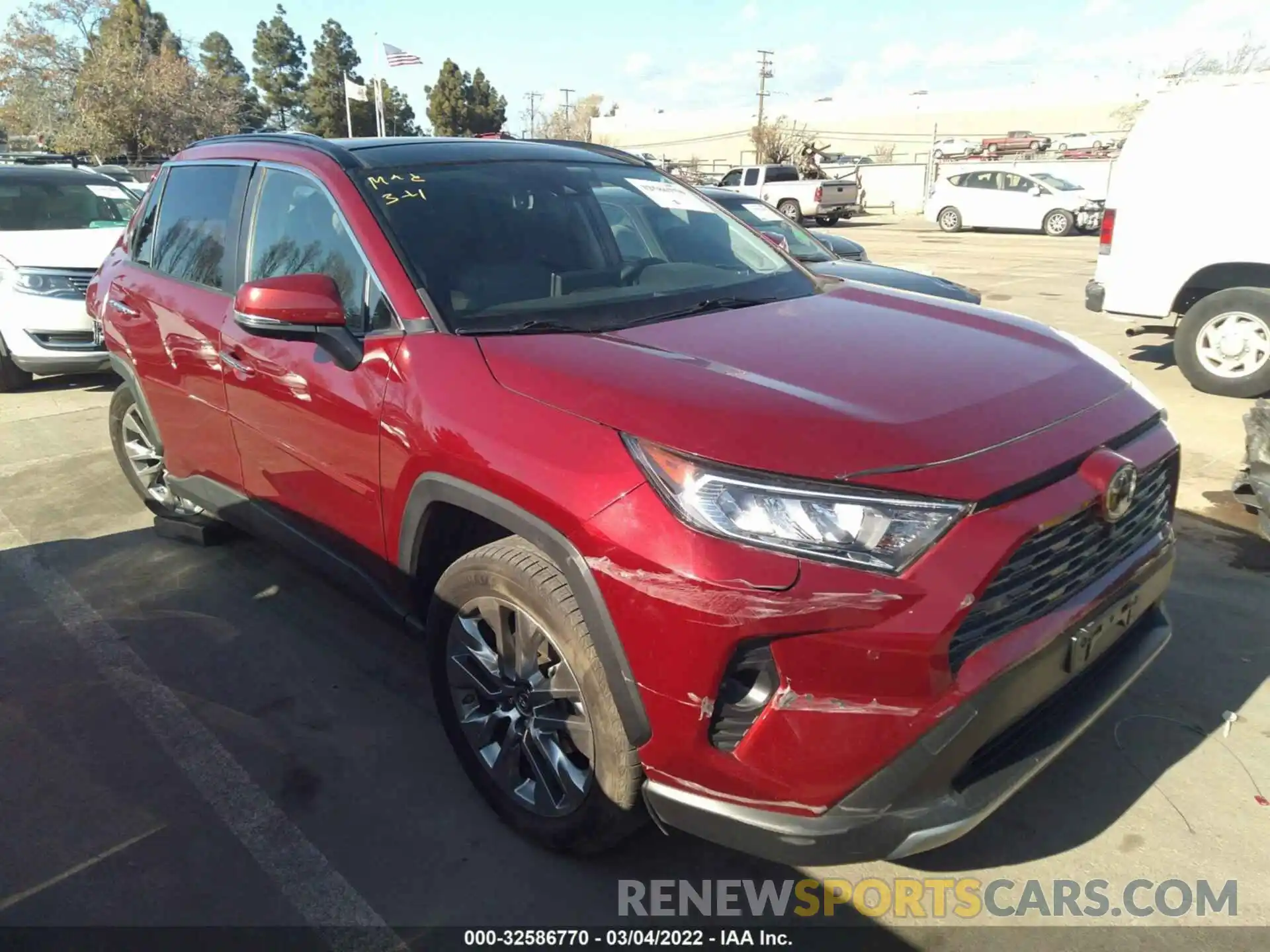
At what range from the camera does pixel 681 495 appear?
2.02m

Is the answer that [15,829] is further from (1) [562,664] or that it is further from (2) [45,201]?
(2) [45,201]

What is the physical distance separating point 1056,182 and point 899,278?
20526 millimetres

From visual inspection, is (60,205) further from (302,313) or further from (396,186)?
(302,313)

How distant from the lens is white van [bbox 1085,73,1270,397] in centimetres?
659

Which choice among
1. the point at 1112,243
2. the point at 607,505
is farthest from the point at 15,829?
the point at 1112,243

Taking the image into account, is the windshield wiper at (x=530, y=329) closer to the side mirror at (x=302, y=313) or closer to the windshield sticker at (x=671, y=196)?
the side mirror at (x=302, y=313)

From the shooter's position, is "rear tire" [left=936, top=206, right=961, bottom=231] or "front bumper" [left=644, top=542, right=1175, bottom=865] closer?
"front bumper" [left=644, top=542, right=1175, bottom=865]

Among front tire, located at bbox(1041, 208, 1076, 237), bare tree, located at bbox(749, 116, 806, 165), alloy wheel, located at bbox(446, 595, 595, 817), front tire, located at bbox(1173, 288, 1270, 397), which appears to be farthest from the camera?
bare tree, located at bbox(749, 116, 806, 165)

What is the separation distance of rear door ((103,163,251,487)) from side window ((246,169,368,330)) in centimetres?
20

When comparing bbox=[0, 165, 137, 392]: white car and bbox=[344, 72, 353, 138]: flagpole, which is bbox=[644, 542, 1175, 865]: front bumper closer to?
bbox=[0, 165, 137, 392]: white car

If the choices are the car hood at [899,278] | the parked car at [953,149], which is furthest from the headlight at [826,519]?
the parked car at [953,149]

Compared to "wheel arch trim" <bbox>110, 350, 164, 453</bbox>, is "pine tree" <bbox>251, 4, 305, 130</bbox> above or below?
above

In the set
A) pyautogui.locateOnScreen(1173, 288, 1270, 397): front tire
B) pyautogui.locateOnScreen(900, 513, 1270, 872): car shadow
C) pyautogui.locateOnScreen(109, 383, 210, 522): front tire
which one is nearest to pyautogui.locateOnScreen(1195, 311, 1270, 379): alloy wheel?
pyautogui.locateOnScreen(1173, 288, 1270, 397): front tire

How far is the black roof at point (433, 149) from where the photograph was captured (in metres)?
3.24
